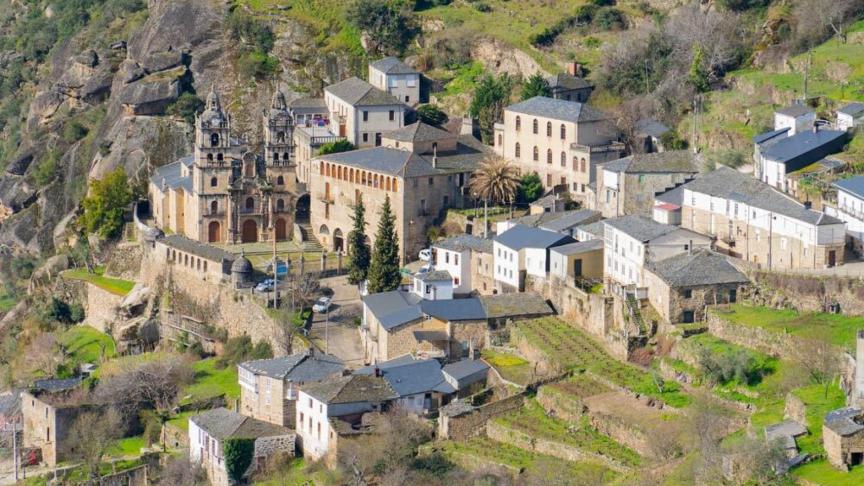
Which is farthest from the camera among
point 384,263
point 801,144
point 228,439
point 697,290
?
point 384,263

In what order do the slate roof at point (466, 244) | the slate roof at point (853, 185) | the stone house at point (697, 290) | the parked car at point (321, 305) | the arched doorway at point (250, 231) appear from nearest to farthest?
the stone house at point (697, 290) → the slate roof at point (853, 185) → the slate roof at point (466, 244) → the parked car at point (321, 305) → the arched doorway at point (250, 231)

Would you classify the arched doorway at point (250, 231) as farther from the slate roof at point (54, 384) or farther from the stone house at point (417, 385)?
the stone house at point (417, 385)

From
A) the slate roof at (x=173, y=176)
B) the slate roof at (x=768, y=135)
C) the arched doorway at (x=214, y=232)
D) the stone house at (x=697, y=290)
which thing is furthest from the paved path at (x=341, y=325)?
the slate roof at (x=768, y=135)

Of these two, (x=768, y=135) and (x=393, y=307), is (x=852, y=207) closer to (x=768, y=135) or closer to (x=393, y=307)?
(x=768, y=135)

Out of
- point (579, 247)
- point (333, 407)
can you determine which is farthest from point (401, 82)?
point (333, 407)

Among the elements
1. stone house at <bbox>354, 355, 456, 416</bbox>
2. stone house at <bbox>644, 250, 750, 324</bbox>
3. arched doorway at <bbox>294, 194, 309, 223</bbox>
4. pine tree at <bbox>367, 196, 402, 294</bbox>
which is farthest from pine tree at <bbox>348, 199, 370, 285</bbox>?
stone house at <bbox>644, 250, 750, 324</bbox>

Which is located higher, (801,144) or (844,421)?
(801,144)

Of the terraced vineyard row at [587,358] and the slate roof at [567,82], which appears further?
the slate roof at [567,82]

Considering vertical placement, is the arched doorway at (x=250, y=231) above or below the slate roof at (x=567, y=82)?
below
